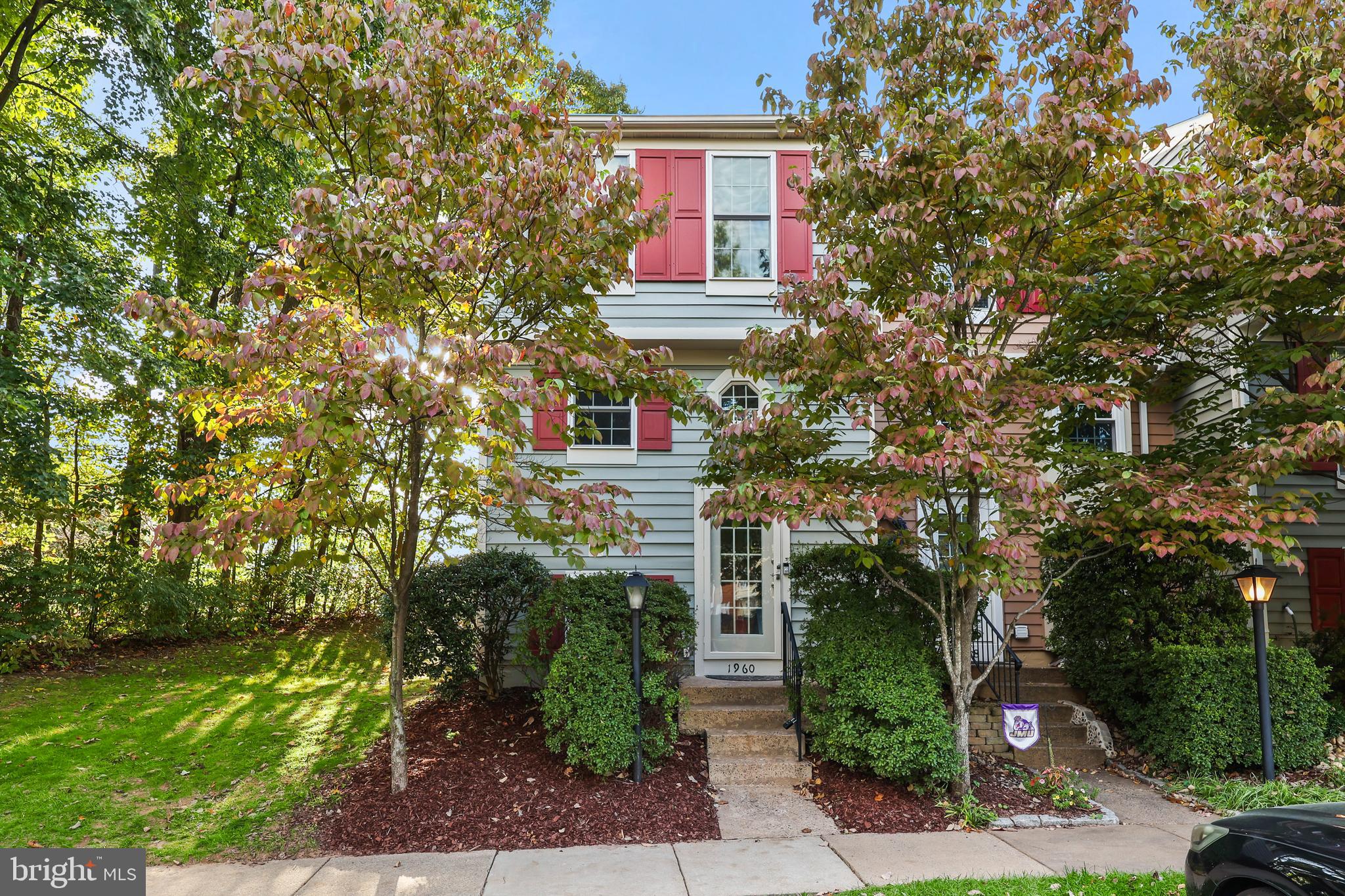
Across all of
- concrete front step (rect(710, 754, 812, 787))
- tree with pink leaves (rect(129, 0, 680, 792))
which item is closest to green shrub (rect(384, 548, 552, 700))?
tree with pink leaves (rect(129, 0, 680, 792))

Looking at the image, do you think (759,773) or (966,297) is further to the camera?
(759,773)

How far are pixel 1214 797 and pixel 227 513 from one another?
754 centimetres

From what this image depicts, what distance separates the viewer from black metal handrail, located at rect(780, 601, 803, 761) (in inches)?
245

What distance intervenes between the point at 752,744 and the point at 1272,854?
389cm

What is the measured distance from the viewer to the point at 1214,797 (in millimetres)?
Answer: 5590

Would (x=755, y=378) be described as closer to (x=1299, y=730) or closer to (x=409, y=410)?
(x=409, y=410)

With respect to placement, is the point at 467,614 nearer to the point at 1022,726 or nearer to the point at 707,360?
the point at 707,360

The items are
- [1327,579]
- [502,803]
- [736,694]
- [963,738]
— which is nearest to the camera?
[502,803]

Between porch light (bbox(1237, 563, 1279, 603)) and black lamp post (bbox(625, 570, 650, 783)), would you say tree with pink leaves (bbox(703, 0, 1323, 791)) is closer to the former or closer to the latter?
porch light (bbox(1237, 563, 1279, 603))

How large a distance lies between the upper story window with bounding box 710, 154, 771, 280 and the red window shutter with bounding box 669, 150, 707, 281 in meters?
0.14

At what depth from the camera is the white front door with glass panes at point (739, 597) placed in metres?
8.05

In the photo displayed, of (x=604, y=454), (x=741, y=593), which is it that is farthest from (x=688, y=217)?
(x=741, y=593)

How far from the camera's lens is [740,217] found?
8.71 meters

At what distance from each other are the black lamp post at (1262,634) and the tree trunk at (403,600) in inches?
262
